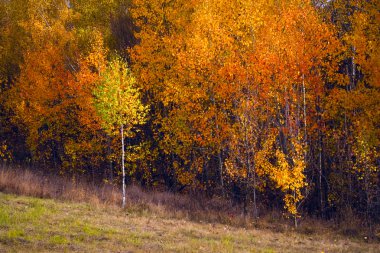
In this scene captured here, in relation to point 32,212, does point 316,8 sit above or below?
above

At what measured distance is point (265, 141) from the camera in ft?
69.6

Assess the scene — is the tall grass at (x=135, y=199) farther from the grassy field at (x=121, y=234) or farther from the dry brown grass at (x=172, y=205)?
the grassy field at (x=121, y=234)

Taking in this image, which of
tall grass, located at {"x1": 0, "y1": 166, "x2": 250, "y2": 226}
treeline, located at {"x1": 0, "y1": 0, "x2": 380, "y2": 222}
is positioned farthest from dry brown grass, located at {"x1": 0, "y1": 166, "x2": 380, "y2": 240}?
treeline, located at {"x1": 0, "y1": 0, "x2": 380, "y2": 222}

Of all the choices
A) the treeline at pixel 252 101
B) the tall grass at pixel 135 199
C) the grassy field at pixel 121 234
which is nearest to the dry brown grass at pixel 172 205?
the tall grass at pixel 135 199

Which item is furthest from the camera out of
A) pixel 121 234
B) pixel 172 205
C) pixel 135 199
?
pixel 135 199

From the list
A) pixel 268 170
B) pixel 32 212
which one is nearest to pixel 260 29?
pixel 268 170

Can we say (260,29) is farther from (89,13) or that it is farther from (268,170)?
(89,13)

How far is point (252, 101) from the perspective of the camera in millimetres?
21797

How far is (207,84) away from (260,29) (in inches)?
158

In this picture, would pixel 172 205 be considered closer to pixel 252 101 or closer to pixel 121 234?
pixel 252 101

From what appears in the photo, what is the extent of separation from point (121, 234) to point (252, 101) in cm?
1032

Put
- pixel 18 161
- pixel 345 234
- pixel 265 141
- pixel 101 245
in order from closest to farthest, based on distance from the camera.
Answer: pixel 101 245
pixel 345 234
pixel 265 141
pixel 18 161

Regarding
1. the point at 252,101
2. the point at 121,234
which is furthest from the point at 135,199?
the point at 121,234

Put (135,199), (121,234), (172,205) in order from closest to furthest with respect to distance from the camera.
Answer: (121,234) < (172,205) < (135,199)
